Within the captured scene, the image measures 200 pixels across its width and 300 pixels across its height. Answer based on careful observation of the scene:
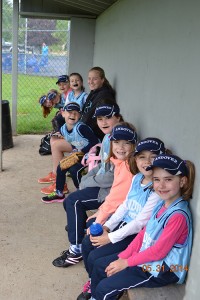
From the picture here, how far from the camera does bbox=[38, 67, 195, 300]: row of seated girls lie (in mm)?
2160

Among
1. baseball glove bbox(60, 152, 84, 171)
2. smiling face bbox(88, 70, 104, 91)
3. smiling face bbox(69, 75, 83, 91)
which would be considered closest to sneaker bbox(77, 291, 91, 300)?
baseball glove bbox(60, 152, 84, 171)

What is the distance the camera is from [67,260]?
10.3ft

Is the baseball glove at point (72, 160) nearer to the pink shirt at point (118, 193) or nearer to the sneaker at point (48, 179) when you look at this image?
the sneaker at point (48, 179)

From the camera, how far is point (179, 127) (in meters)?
2.53

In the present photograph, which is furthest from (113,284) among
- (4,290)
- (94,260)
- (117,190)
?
(4,290)

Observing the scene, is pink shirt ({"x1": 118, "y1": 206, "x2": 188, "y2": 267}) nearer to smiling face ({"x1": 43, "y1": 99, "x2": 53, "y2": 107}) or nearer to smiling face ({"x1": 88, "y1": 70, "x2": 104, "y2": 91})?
smiling face ({"x1": 88, "y1": 70, "x2": 104, "y2": 91})

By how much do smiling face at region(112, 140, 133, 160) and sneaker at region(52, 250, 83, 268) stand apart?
36.0 inches

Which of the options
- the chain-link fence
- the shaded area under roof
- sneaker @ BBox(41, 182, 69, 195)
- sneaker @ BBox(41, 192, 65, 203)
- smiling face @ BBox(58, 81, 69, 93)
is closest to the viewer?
sneaker @ BBox(41, 192, 65, 203)

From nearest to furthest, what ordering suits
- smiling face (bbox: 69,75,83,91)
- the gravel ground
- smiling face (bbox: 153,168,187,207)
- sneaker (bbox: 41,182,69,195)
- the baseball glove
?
smiling face (bbox: 153,168,187,207) < the gravel ground < the baseball glove < sneaker (bbox: 41,182,69,195) < smiling face (bbox: 69,75,83,91)

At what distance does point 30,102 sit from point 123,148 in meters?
8.26

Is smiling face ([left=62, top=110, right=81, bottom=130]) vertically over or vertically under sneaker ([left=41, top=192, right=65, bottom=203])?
over

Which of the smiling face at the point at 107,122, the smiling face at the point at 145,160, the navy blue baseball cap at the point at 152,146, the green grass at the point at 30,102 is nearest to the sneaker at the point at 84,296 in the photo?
the smiling face at the point at 145,160

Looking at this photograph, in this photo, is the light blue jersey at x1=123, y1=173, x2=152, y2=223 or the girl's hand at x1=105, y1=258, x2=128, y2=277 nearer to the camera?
the girl's hand at x1=105, y1=258, x2=128, y2=277

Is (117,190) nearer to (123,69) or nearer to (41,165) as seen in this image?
(123,69)
